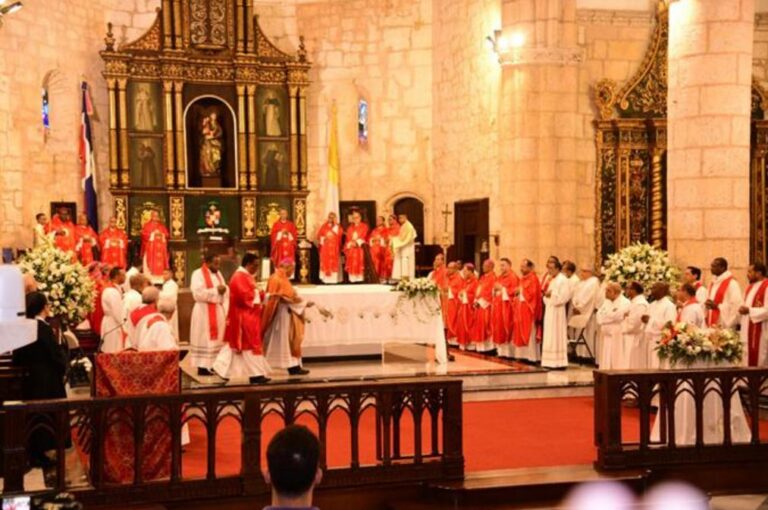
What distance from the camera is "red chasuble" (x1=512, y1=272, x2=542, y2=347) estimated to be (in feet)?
47.6

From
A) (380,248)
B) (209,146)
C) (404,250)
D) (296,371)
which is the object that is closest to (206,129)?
(209,146)

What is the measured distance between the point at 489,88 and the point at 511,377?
8101 mm

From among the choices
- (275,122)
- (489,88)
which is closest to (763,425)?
(489,88)

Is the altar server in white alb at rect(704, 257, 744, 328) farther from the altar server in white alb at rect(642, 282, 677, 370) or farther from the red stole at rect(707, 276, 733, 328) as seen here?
the altar server in white alb at rect(642, 282, 677, 370)

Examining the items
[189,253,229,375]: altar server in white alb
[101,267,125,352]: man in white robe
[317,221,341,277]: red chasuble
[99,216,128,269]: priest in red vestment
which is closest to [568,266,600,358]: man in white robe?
[189,253,229,375]: altar server in white alb

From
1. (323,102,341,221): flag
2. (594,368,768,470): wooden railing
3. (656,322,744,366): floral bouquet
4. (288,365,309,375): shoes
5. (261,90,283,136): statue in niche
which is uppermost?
(261,90,283,136): statue in niche

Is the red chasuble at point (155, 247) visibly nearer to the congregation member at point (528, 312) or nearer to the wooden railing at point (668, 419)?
the congregation member at point (528, 312)

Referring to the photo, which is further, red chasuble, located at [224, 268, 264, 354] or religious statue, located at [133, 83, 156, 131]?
religious statue, located at [133, 83, 156, 131]

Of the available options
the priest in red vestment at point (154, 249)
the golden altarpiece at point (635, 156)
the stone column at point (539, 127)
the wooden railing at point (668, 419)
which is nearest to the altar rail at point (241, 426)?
the wooden railing at point (668, 419)

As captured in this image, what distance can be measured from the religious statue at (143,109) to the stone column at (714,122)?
1273cm

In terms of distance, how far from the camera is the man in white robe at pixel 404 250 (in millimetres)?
19500

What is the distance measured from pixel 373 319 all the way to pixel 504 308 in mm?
2371

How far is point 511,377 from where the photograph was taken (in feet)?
41.1

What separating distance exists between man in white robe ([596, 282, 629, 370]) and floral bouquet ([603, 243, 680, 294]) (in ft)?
0.81
